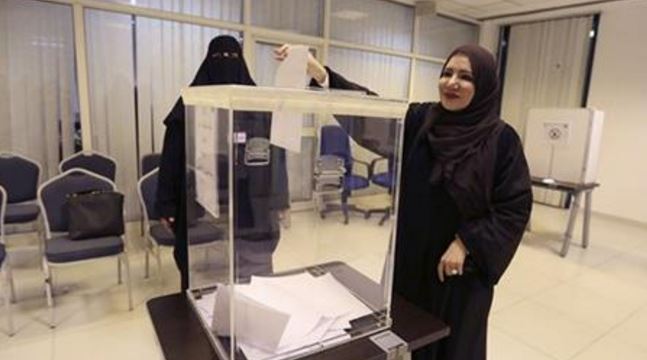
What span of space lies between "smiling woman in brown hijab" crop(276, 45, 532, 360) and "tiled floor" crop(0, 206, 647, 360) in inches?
6.6

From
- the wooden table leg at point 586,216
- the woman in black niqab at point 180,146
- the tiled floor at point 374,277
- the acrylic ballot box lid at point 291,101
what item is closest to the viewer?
the acrylic ballot box lid at point 291,101

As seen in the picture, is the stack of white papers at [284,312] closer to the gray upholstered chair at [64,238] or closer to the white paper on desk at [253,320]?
the white paper on desk at [253,320]

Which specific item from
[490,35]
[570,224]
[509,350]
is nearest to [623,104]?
[490,35]

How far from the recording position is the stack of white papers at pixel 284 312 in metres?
0.85

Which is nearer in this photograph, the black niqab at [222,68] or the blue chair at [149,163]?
the black niqab at [222,68]

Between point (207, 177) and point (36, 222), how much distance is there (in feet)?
10.3

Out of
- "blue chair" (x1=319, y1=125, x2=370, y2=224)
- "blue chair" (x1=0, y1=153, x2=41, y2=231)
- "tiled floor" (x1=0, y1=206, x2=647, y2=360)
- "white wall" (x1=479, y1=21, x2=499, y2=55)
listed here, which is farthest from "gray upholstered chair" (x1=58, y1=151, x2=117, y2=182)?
"white wall" (x1=479, y1=21, x2=499, y2=55)

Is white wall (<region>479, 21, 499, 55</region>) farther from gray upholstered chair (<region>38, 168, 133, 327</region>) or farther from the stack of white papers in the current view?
the stack of white papers

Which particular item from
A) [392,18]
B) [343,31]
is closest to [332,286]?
[343,31]

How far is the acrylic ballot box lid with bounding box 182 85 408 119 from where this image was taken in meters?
0.79

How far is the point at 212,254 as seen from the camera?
1.06 m

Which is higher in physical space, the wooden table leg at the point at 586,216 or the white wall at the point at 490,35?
the white wall at the point at 490,35

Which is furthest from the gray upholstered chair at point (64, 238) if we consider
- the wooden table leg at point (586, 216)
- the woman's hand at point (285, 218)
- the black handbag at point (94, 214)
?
the wooden table leg at point (586, 216)

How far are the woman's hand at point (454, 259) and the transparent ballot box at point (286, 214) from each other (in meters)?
0.18
